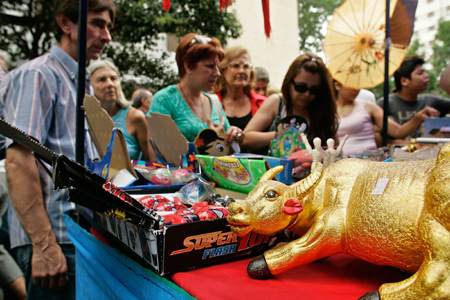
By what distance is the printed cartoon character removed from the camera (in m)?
1.61

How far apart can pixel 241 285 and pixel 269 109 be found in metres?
1.57

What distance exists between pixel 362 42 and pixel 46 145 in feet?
6.33

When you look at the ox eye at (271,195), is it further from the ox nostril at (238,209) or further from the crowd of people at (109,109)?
the crowd of people at (109,109)

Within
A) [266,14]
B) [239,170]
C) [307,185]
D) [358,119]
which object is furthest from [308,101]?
[307,185]

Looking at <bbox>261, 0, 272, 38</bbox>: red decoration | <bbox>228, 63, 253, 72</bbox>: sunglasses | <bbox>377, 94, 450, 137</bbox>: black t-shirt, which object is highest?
<bbox>261, 0, 272, 38</bbox>: red decoration

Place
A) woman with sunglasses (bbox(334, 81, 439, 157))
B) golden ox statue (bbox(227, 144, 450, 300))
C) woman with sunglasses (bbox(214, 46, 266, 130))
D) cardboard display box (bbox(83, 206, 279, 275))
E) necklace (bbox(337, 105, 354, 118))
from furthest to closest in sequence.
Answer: woman with sunglasses (bbox(214, 46, 266, 130)) < necklace (bbox(337, 105, 354, 118)) < woman with sunglasses (bbox(334, 81, 439, 157)) < cardboard display box (bbox(83, 206, 279, 275)) < golden ox statue (bbox(227, 144, 450, 300))

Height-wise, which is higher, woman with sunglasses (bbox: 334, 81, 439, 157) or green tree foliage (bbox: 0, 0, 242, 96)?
green tree foliage (bbox: 0, 0, 242, 96)

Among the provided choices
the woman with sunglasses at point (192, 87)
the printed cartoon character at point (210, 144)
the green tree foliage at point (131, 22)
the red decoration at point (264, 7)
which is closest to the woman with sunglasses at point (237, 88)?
the woman with sunglasses at point (192, 87)

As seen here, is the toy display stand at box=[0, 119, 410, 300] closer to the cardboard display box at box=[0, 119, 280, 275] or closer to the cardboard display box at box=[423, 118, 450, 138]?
the cardboard display box at box=[0, 119, 280, 275]

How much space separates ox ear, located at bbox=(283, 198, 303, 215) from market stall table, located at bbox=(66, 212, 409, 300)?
145 millimetres

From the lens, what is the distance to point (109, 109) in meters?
2.84

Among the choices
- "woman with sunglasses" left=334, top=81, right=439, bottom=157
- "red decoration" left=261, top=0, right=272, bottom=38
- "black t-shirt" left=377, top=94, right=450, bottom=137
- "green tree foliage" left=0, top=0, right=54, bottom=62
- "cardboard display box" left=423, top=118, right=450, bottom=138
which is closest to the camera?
"red decoration" left=261, top=0, right=272, bottom=38

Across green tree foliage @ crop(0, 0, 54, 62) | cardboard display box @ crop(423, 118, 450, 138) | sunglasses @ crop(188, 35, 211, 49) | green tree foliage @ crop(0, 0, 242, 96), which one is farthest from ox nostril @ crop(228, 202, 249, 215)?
green tree foliage @ crop(0, 0, 54, 62)

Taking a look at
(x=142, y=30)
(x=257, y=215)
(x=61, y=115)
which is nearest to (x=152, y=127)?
(x=61, y=115)
